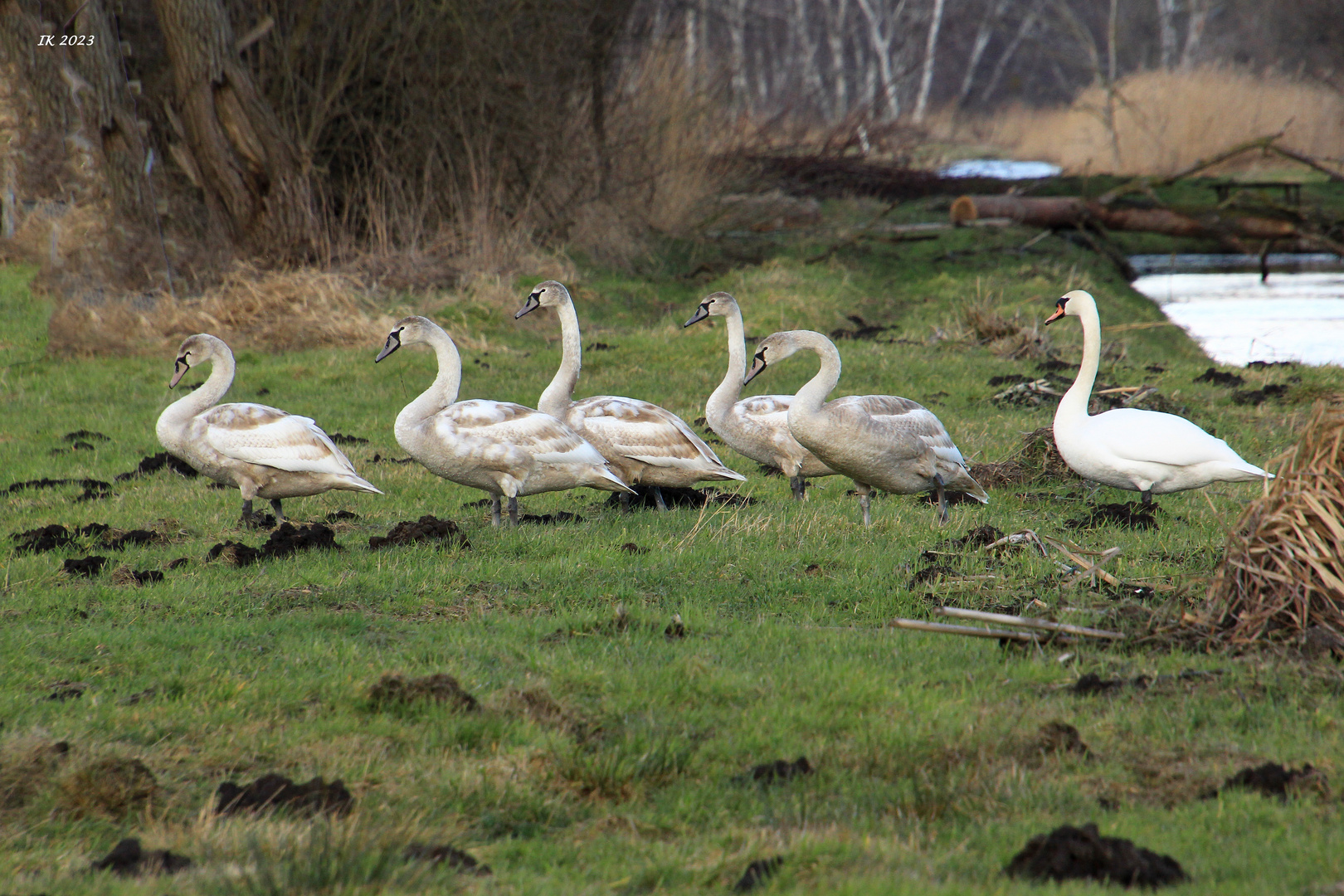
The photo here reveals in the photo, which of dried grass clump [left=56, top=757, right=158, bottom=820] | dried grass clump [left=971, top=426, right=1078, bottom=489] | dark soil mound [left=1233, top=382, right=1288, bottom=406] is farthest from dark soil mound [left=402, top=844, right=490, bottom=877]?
dark soil mound [left=1233, top=382, right=1288, bottom=406]

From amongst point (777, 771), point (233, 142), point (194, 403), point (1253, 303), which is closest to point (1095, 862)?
point (777, 771)

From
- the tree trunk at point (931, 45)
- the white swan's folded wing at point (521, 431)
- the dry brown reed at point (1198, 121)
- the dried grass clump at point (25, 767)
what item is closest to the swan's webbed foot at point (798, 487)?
the white swan's folded wing at point (521, 431)

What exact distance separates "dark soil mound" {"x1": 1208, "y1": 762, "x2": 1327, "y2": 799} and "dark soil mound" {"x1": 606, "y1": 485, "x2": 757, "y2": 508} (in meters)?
4.76

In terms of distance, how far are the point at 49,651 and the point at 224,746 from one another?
141cm

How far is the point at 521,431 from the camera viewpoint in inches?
311

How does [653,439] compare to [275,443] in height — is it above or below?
below

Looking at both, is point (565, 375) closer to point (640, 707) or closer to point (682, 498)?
point (682, 498)

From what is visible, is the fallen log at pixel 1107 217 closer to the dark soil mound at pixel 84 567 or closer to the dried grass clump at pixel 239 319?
the dried grass clump at pixel 239 319

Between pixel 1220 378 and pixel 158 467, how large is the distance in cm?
1020

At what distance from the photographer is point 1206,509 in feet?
27.1

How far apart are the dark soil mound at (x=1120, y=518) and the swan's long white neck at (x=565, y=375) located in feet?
12.0

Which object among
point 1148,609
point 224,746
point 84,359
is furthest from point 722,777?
point 84,359

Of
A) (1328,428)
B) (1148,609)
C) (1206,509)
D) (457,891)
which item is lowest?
(1206,509)

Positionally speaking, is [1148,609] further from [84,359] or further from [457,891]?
[84,359]
